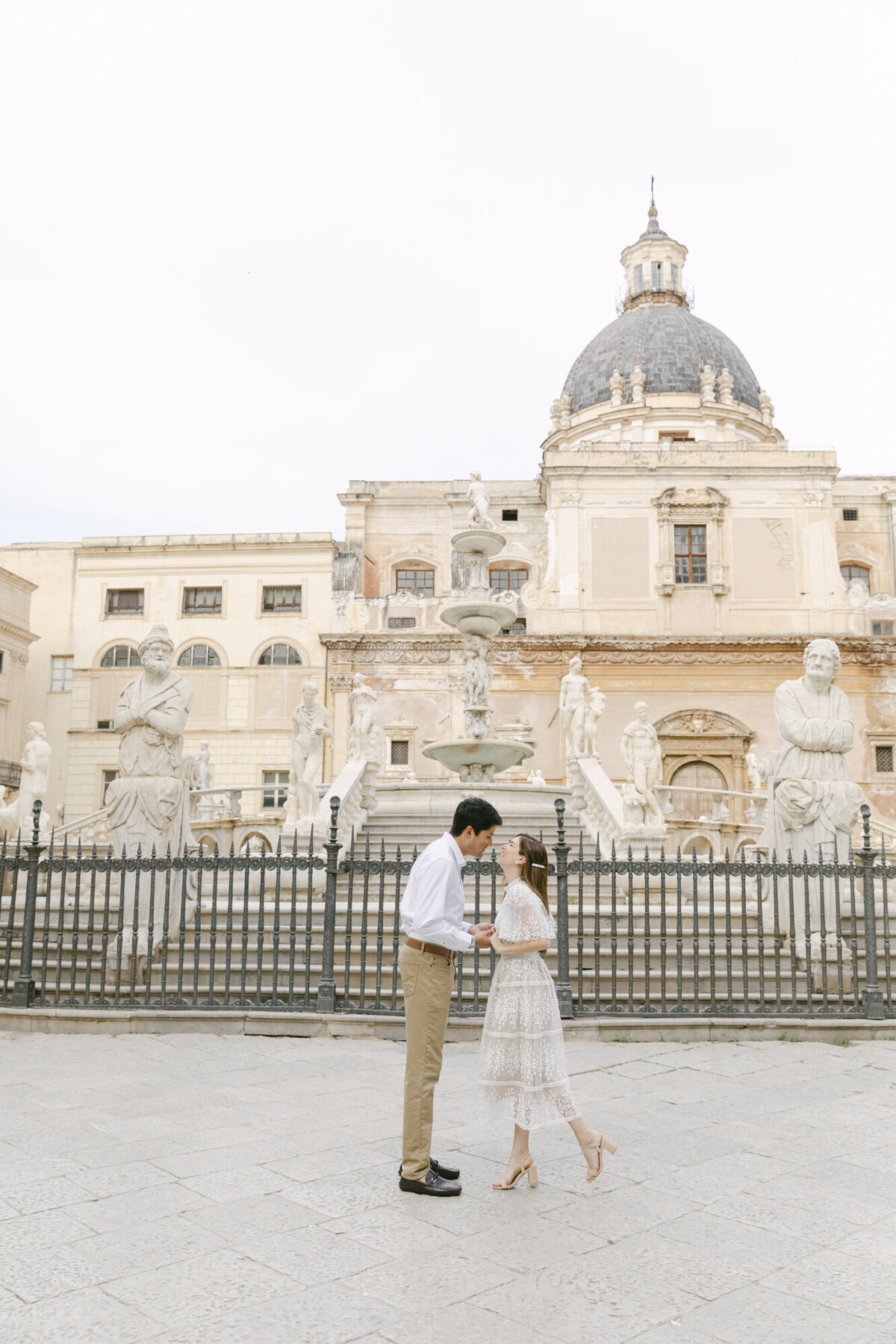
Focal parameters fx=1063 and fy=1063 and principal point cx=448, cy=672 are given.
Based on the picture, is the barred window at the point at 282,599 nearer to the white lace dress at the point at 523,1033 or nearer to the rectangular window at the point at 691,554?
the rectangular window at the point at 691,554

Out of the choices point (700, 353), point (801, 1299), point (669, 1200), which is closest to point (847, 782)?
point (669, 1200)

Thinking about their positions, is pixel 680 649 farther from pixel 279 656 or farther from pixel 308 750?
pixel 308 750

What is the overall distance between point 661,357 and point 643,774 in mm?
29362

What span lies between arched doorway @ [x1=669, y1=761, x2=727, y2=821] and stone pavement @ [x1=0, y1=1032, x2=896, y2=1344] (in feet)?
85.0

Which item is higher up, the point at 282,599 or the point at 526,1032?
the point at 282,599

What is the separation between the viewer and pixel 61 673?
1500 inches

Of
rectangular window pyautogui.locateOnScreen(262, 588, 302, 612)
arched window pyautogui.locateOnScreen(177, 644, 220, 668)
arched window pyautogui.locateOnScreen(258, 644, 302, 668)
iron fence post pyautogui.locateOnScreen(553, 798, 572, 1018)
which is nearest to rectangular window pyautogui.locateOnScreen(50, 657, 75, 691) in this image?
arched window pyautogui.locateOnScreen(177, 644, 220, 668)

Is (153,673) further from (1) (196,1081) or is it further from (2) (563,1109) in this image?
(2) (563,1109)

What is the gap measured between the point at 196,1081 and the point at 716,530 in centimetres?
3100

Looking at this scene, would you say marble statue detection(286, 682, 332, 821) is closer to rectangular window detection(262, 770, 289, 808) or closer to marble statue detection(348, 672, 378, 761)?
marble statue detection(348, 672, 378, 761)

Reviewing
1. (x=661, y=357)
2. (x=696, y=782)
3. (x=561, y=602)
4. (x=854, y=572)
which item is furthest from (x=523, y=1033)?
(x=661, y=357)

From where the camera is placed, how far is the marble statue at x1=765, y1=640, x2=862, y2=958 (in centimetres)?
941

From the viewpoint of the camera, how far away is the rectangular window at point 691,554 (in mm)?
34531

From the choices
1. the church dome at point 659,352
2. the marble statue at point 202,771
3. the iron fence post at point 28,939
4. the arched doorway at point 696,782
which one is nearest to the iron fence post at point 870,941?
the iron fence post at point 28,939
